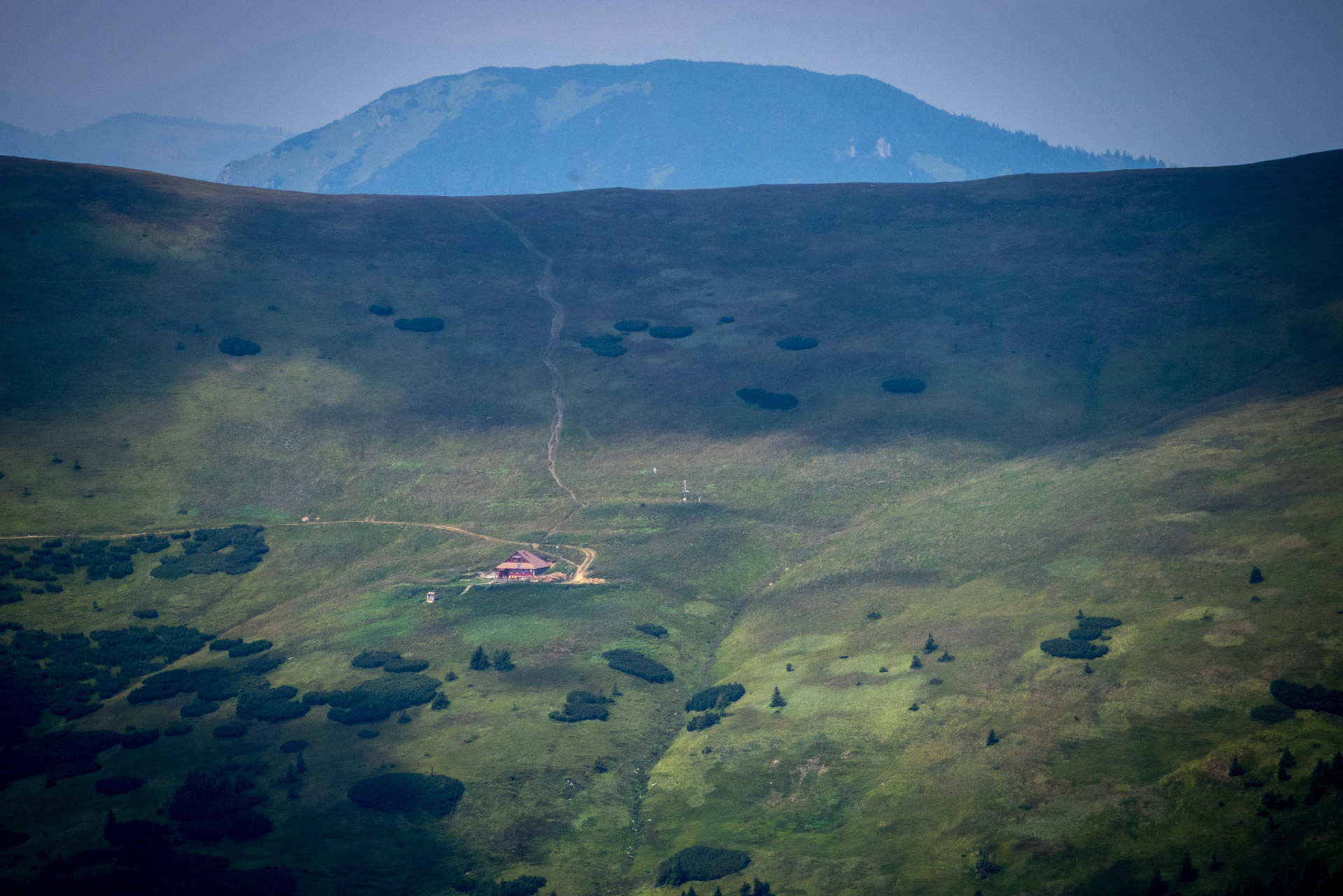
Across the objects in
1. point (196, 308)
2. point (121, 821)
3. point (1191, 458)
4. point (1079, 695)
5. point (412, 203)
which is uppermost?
point (412, 203)

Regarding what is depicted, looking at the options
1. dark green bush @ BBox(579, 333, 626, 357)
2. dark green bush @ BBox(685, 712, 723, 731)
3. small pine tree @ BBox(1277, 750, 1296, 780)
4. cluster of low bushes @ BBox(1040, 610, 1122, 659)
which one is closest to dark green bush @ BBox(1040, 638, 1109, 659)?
cluster of low bushes @ BBox(1040, 610, 1122, 659)

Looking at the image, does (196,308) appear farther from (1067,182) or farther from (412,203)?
(1067,182)

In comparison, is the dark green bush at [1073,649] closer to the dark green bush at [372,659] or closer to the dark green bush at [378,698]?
the dark green bush at [378,698]

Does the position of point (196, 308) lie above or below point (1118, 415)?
above

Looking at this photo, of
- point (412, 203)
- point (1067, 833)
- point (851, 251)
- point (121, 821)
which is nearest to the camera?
point (1067, 833)

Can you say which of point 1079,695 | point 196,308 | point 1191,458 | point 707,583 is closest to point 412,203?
point 196,308

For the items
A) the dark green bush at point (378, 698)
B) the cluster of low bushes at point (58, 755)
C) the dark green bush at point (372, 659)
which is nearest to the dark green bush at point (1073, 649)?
the dark green bush at point (378, 698)
